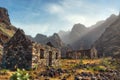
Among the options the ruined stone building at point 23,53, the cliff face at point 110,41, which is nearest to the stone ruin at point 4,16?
the cliff face at point 110,41

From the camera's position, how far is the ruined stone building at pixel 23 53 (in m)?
37.7

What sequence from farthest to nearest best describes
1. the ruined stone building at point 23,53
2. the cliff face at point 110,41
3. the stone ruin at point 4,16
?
the cliff face at point 110,41 → the stone ruin at point 4,16 → the ruined stone building at point 23,53

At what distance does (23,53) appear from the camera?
38.3 metres

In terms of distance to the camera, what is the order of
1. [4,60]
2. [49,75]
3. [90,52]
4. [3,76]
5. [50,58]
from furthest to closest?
[90,52]
[50,58]
[4,60]
[49,75]
[3,76]

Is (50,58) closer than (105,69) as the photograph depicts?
No

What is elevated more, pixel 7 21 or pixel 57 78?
pixel 7 21

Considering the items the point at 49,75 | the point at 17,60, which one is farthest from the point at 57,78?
the point at 17,60

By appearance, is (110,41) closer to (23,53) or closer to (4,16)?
(4,16)

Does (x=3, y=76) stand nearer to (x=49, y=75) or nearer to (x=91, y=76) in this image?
(x=49, y=75)

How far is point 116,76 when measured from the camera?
3741 cm

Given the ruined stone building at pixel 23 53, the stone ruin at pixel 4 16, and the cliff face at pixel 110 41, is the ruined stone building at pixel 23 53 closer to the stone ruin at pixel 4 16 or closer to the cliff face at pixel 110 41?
the cliff face at pixel 110 41

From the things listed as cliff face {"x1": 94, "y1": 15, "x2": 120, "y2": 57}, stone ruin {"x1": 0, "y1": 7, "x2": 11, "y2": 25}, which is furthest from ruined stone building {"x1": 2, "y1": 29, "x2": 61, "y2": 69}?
stone ruin {"x1": 0, "y1": 7, "x2": 11, "y2": 25}

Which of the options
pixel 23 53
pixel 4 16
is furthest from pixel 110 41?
pixel 23 53

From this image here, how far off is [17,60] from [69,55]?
2951 centimetres
